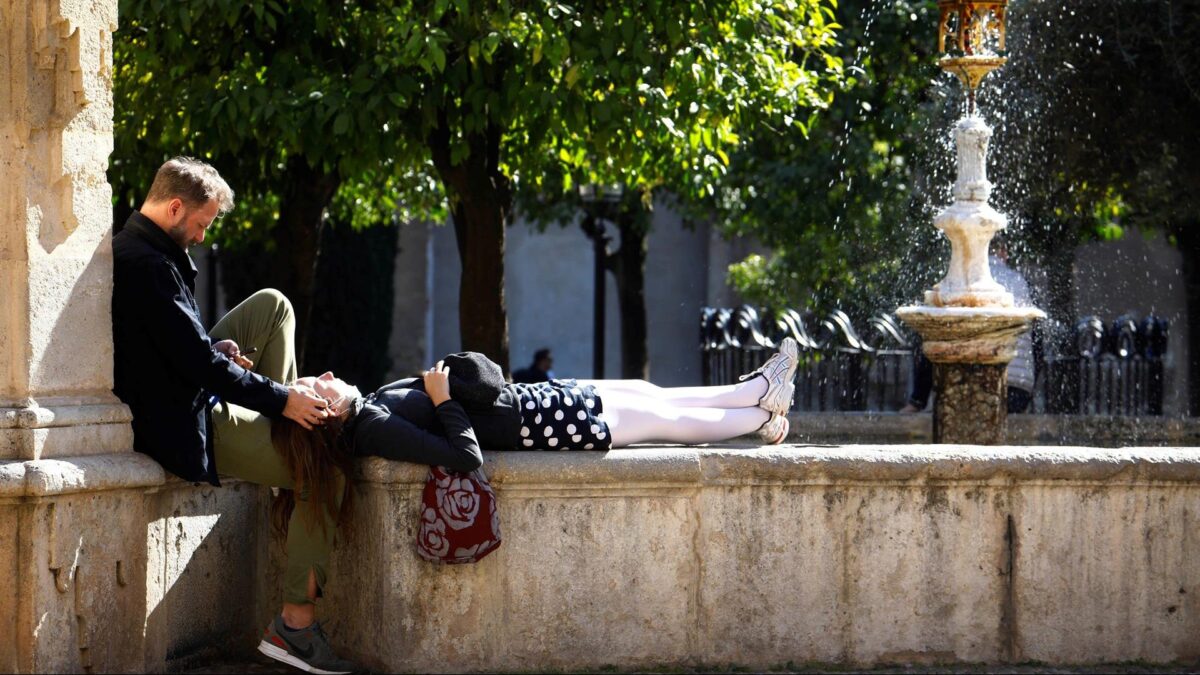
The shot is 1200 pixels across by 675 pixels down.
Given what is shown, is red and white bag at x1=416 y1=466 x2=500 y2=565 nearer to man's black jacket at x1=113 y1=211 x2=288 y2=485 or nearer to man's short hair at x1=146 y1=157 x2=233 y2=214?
man's black jacket at x1=113 y1=211 x2=288 y2=485

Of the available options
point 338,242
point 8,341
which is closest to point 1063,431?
point 8,341

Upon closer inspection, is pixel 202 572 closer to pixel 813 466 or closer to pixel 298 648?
pixel 298 648

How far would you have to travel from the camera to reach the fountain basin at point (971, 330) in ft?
26.8

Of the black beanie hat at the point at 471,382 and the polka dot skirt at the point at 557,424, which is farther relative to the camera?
the polka dot skirt at the point at 557,424

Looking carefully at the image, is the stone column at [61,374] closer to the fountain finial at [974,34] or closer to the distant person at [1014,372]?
the fountain finial at [974,34]

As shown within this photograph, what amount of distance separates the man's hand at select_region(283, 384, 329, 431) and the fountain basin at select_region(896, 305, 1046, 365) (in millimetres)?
3867

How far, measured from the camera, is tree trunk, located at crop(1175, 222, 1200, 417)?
595 inches

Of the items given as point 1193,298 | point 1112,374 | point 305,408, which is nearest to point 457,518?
point 305,408

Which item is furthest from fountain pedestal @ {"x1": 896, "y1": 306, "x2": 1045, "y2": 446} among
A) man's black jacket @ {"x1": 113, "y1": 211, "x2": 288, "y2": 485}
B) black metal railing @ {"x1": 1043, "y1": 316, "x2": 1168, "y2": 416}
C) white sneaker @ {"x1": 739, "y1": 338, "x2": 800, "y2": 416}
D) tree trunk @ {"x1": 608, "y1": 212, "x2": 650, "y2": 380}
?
tree trunk @ {"x1": 608, "y1": 212, "x2": 650, "y2": 380}

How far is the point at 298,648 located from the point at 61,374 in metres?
1.19

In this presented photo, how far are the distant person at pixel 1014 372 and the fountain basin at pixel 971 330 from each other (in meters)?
2.60

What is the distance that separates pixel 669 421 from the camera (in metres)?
5.91

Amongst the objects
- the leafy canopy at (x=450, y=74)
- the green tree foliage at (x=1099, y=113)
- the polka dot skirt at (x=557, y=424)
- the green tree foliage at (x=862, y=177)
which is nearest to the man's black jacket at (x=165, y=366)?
the polka dot skirt at (x=557, y=424)

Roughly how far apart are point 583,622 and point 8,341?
2086 millimetres
